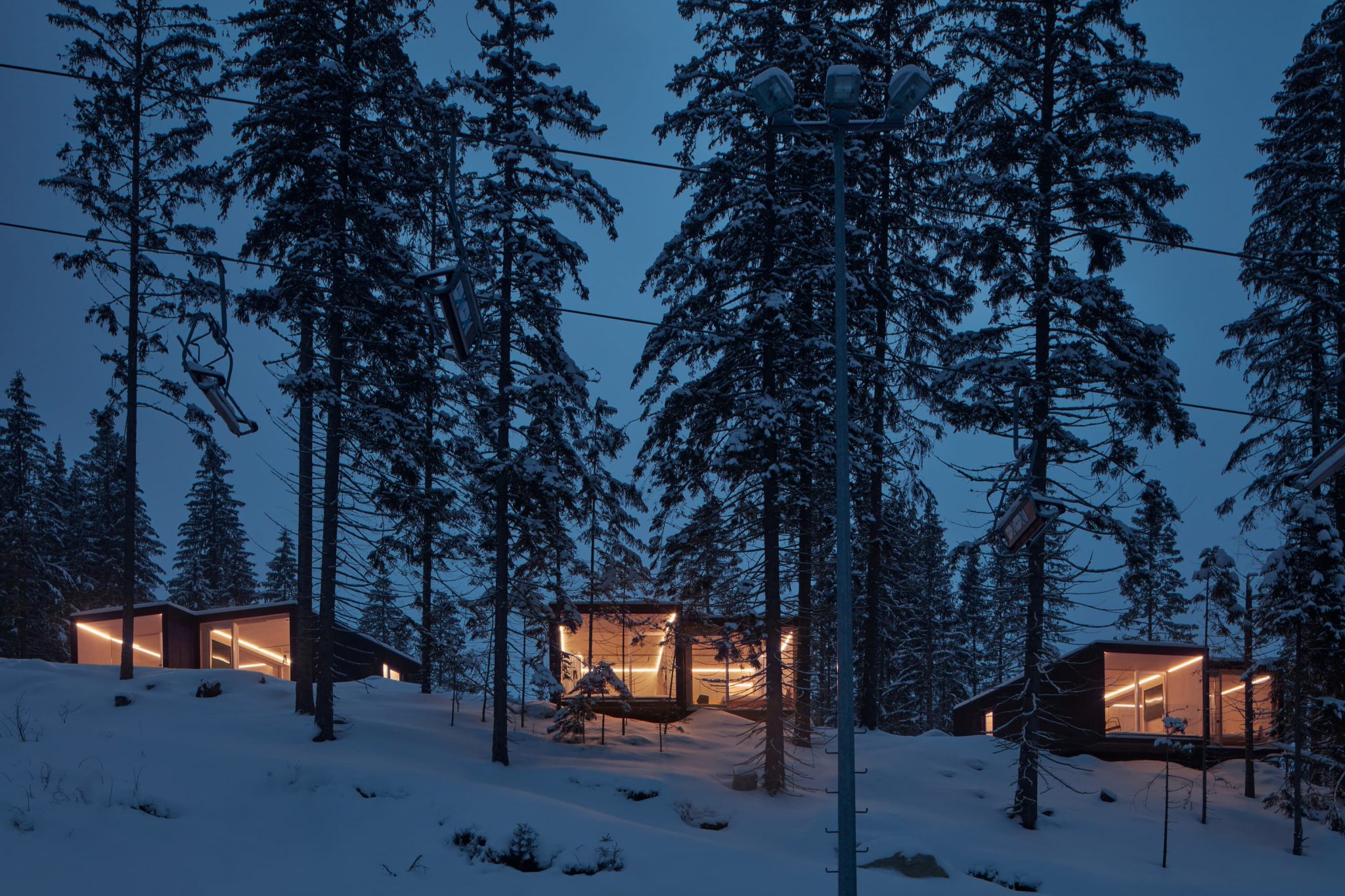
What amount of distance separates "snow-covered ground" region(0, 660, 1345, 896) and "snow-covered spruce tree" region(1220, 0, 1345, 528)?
837 centimetres

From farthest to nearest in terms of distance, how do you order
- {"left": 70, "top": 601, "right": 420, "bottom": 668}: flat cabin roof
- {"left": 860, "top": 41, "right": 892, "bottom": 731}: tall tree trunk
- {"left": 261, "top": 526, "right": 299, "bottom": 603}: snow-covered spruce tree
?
{"left": 261, "top": 526, "right": 299, "bottom": 603}: snow-covered spruce tree, {"left": 70, "top": 601, "right": 420, "bottom": 668}: flat cabin roof, {"left": 860, "top": 41, "right": 892, "bottom": 731}: tall tree trunk

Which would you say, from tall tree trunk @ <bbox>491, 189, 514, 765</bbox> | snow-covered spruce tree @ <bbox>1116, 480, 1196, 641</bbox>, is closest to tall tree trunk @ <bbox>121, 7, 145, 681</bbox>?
tall tree trunk @ <bbox>491, 189, 514, 765</bbox>

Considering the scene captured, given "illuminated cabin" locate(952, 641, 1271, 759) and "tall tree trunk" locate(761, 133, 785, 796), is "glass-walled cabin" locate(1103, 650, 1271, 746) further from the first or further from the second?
"tall tree trunk" locate(761, 133, 785, 796)

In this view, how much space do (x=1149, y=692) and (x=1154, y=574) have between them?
142 inches

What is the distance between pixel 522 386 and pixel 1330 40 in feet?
66.3

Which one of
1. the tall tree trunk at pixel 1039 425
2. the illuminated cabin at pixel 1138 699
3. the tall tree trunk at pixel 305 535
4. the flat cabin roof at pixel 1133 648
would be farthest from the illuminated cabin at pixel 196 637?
the flat cabin roof at pixel 1133 648

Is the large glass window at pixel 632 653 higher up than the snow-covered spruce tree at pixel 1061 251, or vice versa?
the snow-covered spruce tree at pixel 1061 251

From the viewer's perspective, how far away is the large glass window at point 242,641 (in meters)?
30.0

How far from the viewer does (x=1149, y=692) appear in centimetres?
2480

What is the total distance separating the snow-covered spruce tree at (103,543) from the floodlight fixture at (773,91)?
37.8 m

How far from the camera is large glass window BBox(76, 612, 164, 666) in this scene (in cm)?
2914

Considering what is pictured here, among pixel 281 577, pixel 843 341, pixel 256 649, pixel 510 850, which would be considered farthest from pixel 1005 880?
pixel 281 577

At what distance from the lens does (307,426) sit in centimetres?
1745

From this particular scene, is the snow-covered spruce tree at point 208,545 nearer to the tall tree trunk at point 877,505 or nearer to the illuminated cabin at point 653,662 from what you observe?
the illuminated cabin at point 653,662
